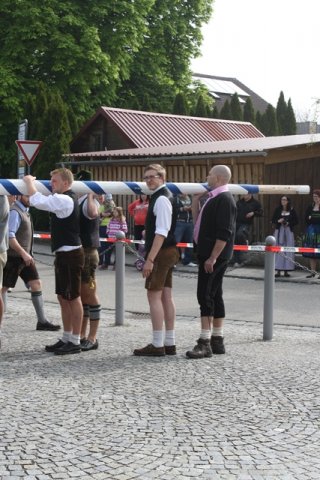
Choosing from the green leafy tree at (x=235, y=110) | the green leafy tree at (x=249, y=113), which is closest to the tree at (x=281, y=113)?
the green leafy tree at (x=249, y=113)

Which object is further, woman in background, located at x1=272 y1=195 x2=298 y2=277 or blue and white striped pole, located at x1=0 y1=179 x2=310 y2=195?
woman in background, located at x1=272 y1=195 x2=298 y2=277

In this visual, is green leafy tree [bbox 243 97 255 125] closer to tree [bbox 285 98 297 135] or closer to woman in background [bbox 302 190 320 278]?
tree [bbox 285 98 297 135]

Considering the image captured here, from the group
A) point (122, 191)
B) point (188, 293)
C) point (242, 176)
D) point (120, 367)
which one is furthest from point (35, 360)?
point (242, 176)

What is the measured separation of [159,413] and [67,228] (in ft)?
8.30

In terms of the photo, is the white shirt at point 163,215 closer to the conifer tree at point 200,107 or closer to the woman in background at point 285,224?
the woman in background at point 285,224

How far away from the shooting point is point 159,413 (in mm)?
5621

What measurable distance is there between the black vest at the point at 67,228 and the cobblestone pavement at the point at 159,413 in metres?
1.13

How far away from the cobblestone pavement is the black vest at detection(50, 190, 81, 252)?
3.71 feet

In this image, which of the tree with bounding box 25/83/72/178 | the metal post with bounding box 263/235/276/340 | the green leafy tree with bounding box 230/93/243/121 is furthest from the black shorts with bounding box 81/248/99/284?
the green leafy tree with bounding box 230/93/243/121

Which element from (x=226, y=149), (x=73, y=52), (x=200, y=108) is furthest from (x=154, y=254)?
(x=200, y=108)

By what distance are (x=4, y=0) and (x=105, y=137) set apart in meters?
6.82

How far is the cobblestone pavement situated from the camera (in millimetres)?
4559

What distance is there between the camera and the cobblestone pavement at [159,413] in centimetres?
456

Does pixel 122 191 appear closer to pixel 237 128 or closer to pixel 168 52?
pixel 237 128
